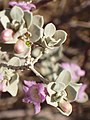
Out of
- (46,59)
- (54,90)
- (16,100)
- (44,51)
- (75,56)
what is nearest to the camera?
(54,90)

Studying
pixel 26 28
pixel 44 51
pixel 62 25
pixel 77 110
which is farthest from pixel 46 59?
pixel 26 28

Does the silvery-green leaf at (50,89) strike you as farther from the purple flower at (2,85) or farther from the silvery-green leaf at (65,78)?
the purple flower at (2,85)

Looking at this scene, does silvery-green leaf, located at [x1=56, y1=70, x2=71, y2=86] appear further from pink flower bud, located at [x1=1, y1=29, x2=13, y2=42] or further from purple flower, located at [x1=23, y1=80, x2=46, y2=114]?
pink flower bud, located at [x1=1, y1=29, x2=13, y2=42]

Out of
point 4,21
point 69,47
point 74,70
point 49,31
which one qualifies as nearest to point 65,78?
point 49,31

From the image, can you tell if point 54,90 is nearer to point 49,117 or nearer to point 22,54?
point 22,54

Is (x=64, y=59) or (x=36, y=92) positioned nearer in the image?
(x=36, y=92)

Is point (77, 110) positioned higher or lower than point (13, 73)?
lower

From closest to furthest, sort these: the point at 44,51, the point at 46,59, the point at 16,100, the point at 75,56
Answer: the point at 44,51, the point at 46,59, the point at 16,100, the point at 75,56
